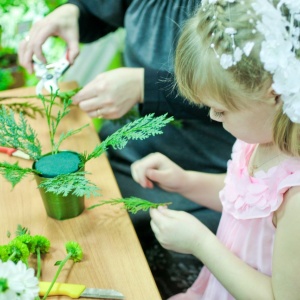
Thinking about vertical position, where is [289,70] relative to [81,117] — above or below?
above

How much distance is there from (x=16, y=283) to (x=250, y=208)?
436 millimetres

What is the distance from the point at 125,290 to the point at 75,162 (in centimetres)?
23

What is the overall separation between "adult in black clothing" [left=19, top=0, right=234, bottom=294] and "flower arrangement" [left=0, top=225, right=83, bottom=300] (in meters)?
0.41

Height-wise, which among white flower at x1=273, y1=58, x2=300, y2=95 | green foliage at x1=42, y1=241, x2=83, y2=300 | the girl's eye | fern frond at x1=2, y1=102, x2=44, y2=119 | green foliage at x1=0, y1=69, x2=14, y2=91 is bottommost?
green foliage at x1=0, y1=69, x2=14, y2=91

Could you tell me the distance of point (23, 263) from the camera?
582mm

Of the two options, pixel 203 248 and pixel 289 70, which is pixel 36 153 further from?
pixel 289 70

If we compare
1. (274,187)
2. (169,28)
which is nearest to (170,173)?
(274,187)

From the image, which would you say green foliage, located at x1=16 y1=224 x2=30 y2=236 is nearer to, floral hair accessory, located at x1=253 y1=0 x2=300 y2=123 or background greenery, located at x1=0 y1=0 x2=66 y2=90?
floral hair accessory, located at x1=253 y1=0 x2=300 y2=123

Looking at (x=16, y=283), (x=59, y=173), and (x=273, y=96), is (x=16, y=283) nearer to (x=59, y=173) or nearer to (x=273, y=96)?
(x=59, y=173)

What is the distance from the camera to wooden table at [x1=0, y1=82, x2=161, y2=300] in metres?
0.70

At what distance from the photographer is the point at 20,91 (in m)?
1.21

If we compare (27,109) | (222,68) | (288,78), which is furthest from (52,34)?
(288,78)

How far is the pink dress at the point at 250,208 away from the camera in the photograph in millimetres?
734

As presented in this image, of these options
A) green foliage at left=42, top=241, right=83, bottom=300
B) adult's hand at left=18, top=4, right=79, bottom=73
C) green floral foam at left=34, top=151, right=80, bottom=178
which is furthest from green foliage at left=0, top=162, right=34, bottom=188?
adult's hand at left=18, top=4, right=79, bottom=73
